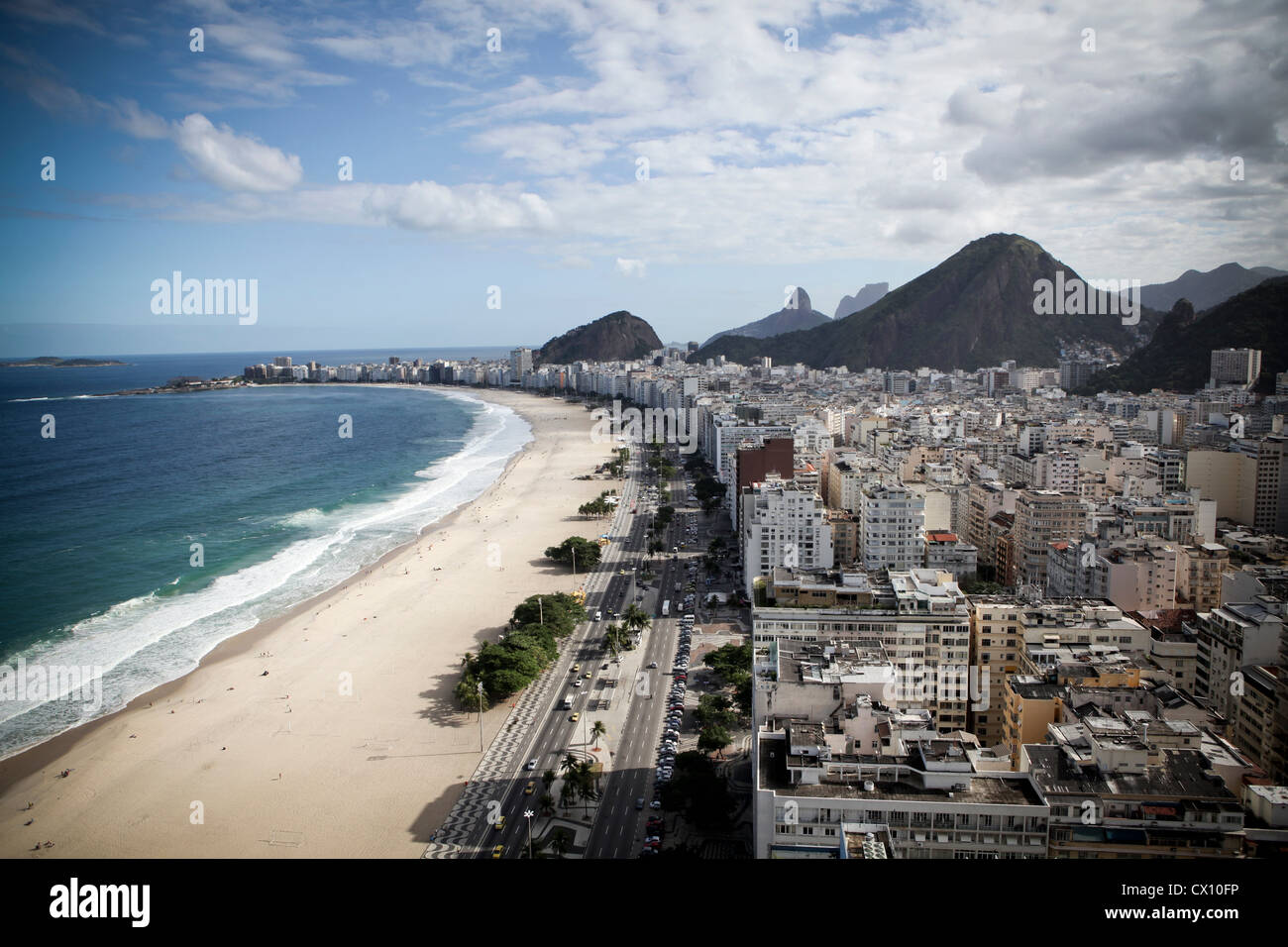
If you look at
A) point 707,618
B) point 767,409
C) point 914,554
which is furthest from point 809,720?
point 767,409

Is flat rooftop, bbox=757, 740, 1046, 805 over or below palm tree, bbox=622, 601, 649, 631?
over

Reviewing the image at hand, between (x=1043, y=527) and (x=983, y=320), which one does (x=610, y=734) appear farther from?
(x=983, y=320)

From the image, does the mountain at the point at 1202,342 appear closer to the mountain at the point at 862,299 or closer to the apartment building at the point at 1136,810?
the apartment building at the point at 1136,810

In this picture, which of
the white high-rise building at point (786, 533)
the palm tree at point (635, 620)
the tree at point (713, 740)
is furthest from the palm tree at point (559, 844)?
the white high-rise building at point (786, 533)

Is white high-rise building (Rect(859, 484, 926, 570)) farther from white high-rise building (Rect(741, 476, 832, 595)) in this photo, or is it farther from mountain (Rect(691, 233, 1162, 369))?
mountain (Rect(691, 233, 1162, 369))

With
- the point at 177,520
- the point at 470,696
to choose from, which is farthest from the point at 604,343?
the point at 470,696

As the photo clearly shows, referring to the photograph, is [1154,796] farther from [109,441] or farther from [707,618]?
[109,441]

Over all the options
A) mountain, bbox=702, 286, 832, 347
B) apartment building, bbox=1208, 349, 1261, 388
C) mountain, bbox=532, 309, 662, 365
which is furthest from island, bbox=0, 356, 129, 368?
apartment building, bbox=1208, 349, 1261, 388
